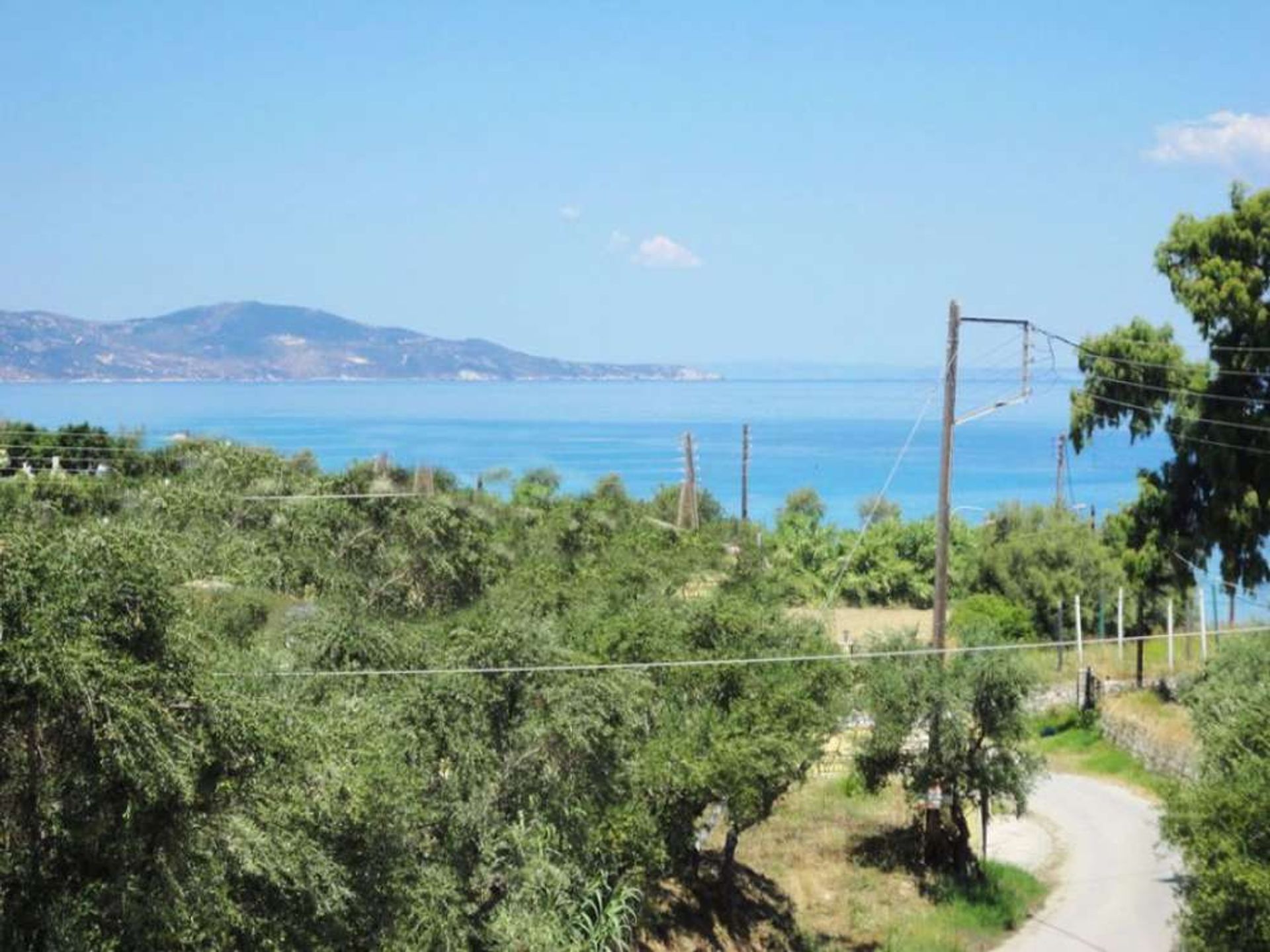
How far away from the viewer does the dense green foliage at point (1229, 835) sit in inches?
679

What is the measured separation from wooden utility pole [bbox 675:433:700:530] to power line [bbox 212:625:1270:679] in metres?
25.9

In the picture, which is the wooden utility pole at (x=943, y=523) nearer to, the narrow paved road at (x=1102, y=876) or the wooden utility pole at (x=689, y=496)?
the narrow paved road at (x=1102, y=876)

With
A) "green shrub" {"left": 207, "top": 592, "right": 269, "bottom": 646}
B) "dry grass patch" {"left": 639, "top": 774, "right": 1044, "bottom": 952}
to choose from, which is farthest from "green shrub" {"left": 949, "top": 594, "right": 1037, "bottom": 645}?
"green shrub" {"left": 207, "top": 592, "right": 269, "bottom": 646}

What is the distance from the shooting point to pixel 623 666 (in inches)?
852

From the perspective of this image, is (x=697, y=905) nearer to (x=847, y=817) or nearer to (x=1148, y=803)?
(x=847, y=817)

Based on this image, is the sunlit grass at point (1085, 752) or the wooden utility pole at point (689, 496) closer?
the sunlit grass at point (1085, 752)

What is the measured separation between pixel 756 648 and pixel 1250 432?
15776 millimetres

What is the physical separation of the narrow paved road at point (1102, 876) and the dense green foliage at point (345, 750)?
5753 millimetres

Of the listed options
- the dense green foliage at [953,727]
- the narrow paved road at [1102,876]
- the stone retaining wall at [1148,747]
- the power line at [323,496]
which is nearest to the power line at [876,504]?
the dense green foliage at [953,727]

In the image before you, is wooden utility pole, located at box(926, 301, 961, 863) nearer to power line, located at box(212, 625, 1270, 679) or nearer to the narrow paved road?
power line, located at box(212, 625, 1270, 679)

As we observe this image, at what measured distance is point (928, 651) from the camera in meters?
26.6

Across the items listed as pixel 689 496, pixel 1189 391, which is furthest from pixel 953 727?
pixel 689 496

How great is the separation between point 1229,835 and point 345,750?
10176 mm

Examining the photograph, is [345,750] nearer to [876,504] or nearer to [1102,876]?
[876,504]
